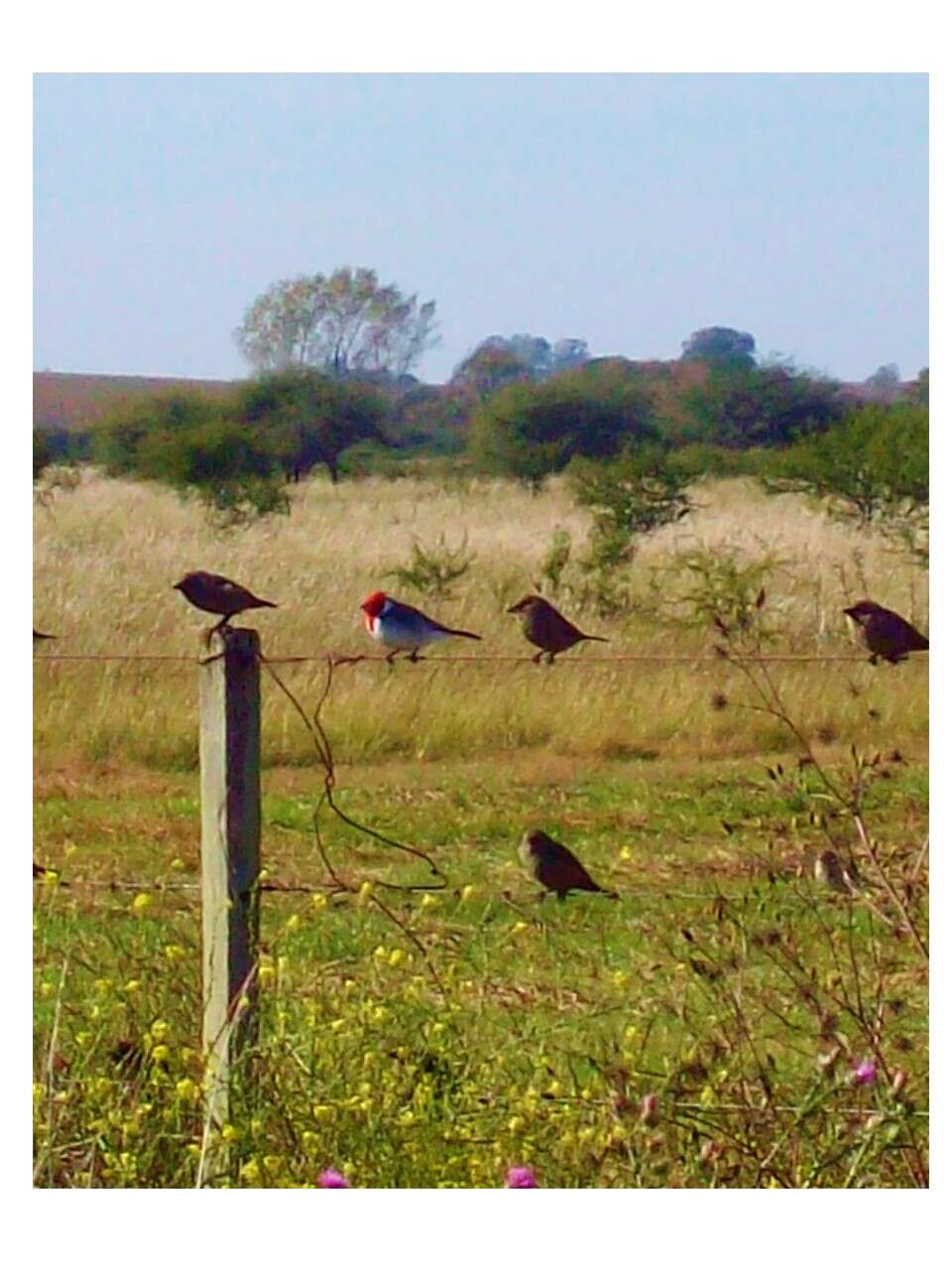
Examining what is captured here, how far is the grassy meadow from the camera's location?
320cm

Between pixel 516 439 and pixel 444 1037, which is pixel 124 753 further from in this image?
pixel 516 439

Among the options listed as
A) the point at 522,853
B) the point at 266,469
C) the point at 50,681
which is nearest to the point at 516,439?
the point at 266,469

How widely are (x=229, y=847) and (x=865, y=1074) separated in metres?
0.98

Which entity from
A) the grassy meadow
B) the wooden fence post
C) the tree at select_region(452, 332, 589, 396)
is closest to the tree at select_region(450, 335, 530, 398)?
the tree at select_region(452, 332, 589, 396)

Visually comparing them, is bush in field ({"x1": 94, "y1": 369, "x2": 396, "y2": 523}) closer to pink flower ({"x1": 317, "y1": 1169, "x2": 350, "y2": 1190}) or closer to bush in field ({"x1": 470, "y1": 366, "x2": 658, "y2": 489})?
bush in field ({"x1": 470, "y1": 366, "x2": 658, "y2": 489})

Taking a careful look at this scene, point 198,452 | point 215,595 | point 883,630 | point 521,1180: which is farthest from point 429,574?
point 521,1180

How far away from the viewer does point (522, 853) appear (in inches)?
216

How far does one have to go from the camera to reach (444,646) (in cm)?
1231

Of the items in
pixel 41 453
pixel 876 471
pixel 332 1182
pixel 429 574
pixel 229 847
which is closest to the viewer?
pixel 332 1182

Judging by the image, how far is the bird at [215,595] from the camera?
6.43 m

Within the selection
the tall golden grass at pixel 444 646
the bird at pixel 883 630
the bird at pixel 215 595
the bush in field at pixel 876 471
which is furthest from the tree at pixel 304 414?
the bird at pixel 883 630

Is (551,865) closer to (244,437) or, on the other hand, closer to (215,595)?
(215,595)

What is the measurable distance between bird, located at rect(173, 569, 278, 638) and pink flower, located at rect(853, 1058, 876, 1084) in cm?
362
